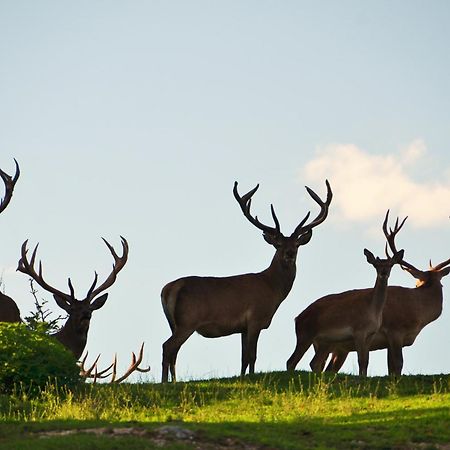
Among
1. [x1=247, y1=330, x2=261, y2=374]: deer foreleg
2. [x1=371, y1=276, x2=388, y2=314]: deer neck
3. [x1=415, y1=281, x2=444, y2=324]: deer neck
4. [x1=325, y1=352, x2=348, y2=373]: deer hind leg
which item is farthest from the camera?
[x1=415, y1=281, x2=444, y2=324]: deer neck

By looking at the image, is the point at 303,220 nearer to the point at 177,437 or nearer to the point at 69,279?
the point at 69,279

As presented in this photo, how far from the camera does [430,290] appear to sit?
23.3 meters

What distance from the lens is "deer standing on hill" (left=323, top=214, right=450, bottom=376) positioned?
21672 mm

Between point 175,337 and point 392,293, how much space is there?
14.7 feet

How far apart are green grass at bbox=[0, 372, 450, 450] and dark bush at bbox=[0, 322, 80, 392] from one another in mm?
239

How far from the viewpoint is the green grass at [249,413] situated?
495 inches

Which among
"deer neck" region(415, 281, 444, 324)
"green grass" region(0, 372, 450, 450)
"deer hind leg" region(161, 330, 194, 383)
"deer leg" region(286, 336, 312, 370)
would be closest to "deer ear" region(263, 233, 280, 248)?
"deer leg" region(286, 336, 312, 370)

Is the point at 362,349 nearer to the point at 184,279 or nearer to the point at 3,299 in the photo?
the point at 184,279

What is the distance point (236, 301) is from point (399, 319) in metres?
3.30

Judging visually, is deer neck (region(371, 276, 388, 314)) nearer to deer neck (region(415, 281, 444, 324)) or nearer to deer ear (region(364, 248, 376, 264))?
deer ear (region(364, 248, 376, 264))

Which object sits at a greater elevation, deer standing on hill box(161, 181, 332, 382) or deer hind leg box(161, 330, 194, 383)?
deer standing on hill box(161, 181, 332, 382)

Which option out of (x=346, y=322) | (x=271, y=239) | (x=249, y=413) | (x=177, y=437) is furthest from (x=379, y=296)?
(x=177, y=437)

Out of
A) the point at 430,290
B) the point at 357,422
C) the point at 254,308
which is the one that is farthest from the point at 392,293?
the point at 357,422

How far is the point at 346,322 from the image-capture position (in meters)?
20.5
